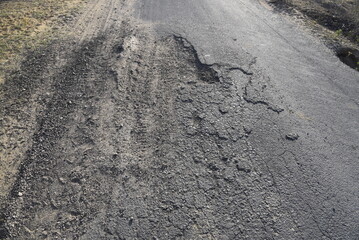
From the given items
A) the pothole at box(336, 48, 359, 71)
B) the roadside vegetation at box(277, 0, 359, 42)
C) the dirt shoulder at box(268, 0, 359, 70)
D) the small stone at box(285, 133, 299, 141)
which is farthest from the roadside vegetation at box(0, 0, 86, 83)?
the pothole at box(336, 48, 359, 71)

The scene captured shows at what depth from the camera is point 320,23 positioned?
24.2 feet

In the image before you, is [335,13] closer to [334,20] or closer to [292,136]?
[334,20]

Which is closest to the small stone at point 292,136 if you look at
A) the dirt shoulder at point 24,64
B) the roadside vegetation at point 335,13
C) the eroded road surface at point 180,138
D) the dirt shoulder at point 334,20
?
the eroded road surface at point 180,138

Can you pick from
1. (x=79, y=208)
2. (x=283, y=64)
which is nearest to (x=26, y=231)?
(x=79, y=208)

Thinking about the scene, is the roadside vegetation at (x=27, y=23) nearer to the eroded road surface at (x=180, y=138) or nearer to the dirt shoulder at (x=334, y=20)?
the eroded road surface at (x=180, y=138)

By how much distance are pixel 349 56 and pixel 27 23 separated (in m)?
7.54

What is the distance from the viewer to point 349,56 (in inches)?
242

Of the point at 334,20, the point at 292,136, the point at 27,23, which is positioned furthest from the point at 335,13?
the point at 27,23

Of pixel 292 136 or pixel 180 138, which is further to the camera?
pixel 292 136

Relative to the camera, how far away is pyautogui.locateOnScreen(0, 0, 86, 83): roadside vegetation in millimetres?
5449

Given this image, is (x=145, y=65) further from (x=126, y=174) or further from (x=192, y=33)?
(x=126, y=174)

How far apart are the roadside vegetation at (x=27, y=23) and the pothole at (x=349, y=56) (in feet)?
21.4

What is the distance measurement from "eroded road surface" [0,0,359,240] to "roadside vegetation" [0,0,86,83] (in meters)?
0.45

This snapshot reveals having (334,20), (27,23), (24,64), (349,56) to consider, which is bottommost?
(24,64)
